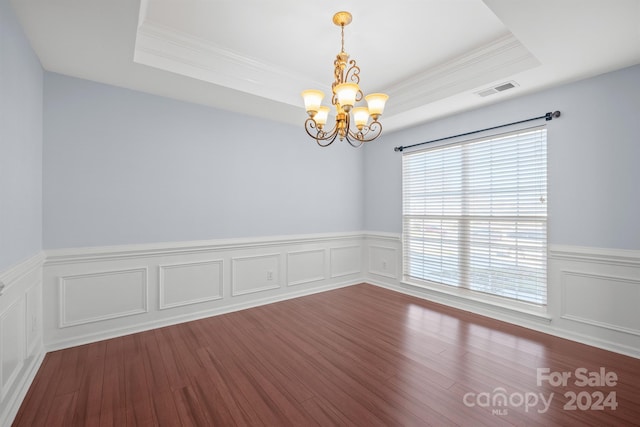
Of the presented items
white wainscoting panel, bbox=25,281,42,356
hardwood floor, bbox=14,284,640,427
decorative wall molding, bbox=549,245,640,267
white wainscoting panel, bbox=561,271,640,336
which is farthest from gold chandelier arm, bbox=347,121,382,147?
white wainscoting panel, bbox=25,281,42,356

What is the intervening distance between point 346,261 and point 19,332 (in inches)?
150

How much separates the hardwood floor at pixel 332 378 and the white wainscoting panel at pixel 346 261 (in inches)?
→ 58.4

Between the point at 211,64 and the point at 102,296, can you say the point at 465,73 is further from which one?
the point at 102,296

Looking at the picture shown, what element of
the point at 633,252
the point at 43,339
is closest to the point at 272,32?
the point at 43,339

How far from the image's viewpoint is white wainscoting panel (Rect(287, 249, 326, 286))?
13.8 ft

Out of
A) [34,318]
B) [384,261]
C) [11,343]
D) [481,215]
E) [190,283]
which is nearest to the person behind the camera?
[11,343]

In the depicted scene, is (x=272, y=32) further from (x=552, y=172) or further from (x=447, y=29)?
(x=552, y=172)

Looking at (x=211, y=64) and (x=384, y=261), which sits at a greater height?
(x=211, y=64)

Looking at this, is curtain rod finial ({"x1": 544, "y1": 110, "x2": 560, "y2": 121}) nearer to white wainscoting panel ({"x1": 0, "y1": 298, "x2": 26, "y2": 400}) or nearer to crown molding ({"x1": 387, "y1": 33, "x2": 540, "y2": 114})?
crown molding ({"x1": 387, "y1": 33, "x2": 540, "y2": 114})

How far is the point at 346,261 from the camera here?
15.9ft

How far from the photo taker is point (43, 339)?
8.46 feet

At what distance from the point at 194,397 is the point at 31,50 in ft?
9.48

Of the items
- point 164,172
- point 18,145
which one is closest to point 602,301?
point 164,172

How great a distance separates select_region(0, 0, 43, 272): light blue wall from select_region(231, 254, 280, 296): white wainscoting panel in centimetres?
187
